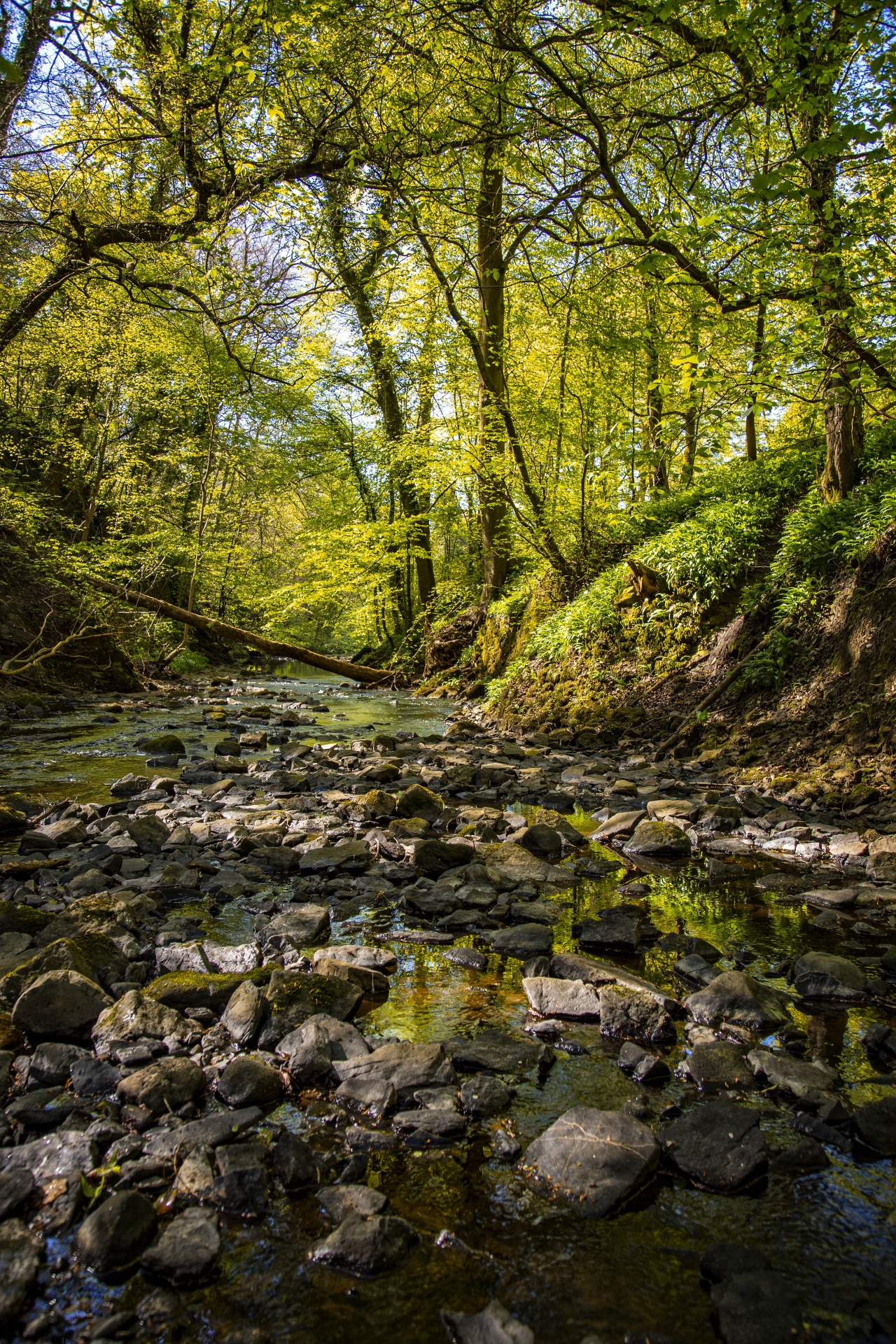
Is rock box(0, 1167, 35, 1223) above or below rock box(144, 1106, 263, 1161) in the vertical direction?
above

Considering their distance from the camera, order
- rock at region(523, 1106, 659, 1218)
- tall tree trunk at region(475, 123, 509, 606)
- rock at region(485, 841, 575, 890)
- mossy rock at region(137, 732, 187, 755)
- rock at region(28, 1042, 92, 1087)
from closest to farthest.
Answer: rock at region(523, 1106, 659, 1218)
rock at region(28, 1042, 92, 1087)
rock at region(485, 841, 575, 890)
mossy rock at region(137, 732, 187, 755)
tall tree trunk at region(475, 123, 509, 606)

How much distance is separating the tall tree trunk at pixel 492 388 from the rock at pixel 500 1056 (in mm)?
8284

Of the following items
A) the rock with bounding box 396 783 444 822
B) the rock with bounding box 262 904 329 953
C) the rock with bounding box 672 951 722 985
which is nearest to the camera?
the rock with bounding box 672 951 722 985

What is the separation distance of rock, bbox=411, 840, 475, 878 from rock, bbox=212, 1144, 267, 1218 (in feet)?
8.14

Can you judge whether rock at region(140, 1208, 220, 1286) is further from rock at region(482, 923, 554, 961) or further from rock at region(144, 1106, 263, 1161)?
rock at region(482, 923, 554, 961)

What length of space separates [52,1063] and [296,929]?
124cm

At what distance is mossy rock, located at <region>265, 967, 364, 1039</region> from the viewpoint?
8.23ft

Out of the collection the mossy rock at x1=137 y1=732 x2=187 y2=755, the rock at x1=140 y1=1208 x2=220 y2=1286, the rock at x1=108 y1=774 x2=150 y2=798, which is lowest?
the rock at x1=140 y1=1208 x2=220 y2=1286

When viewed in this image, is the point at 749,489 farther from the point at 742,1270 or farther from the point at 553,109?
the point at 742,1270

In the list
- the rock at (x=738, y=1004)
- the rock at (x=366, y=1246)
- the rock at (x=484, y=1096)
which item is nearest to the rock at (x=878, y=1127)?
the rock at (x=738, y=1004)

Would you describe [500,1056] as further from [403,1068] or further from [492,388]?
[492,388]

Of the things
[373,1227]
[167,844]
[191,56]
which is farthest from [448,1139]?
[191,56]

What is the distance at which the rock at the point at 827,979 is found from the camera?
9.32 ft

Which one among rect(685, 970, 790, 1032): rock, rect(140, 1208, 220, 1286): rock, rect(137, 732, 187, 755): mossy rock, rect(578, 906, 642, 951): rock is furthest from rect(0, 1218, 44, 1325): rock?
rect(137, 732, 187, 755): mossy rock
